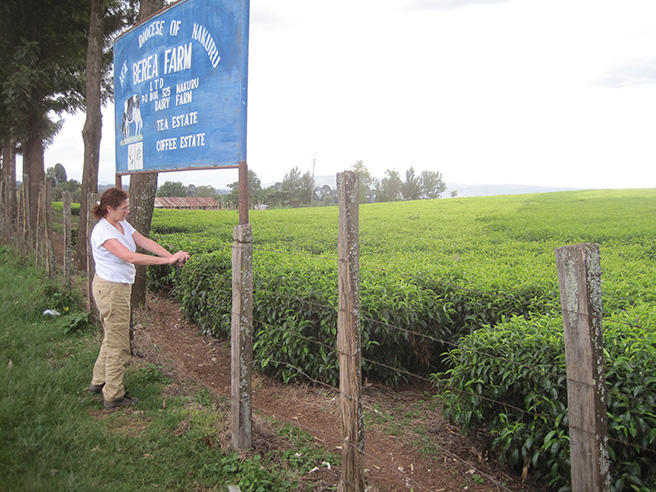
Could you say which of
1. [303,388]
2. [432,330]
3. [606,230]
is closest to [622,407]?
[432,330]

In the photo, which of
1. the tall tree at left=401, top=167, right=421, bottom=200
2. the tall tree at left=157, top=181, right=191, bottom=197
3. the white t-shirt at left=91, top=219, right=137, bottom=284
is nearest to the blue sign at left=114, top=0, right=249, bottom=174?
the white t-shirt at left=91, top=219, right=137, bottom=284

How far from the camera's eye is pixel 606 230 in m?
9.34

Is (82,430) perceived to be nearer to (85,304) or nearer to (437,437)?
(437,437)

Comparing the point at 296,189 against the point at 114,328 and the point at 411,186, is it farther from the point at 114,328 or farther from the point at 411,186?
the point at 114,328

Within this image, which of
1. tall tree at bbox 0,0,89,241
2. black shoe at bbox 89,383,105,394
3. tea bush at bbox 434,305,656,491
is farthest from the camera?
tall tree at bbox 0,0,89,241

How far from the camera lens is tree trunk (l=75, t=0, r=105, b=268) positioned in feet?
32.3

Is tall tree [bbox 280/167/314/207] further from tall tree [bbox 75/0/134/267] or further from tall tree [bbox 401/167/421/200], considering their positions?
tall tree [bbox 75/0/134/267]

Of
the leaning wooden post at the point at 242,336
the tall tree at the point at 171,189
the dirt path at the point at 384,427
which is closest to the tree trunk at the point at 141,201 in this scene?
the dirt path at the point at 384,427

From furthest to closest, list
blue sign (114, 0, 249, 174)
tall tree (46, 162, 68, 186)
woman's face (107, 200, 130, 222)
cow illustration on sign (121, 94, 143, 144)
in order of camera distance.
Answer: tall tree (46, 162, 68, 186)
cow illustration on sign (121, 94, 143, 144)
woman's face (107, 200, 130, 222)
blue sign (114, 0, 249, 174)

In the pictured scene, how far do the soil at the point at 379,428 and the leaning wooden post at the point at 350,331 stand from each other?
15.8 inches

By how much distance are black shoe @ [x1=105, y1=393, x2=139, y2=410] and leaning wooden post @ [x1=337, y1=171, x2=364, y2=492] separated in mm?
2164

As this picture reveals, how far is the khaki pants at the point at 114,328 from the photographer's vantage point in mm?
3914

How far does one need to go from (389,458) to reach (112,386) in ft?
7.69

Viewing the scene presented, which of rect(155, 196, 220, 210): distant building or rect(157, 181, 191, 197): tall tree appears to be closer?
rect(155, 196, 220, 210): distant building
